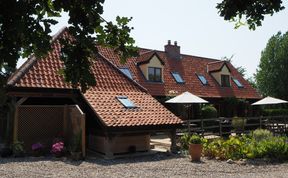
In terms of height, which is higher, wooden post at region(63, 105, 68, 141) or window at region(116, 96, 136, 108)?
window at region(116, 96, 136, 108)

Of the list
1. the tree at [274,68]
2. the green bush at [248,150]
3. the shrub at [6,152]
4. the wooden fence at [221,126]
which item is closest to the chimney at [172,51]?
the wooden fence at [221,126]

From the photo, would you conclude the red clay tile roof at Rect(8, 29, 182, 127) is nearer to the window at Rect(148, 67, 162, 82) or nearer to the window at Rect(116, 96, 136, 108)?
the window at Rect(116, 96, 136, 108)

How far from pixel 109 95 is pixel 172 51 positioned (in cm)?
1527

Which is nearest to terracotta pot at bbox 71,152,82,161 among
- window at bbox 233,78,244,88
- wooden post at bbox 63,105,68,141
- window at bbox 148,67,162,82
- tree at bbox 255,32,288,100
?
wooden post at bbox 63,105,68,141

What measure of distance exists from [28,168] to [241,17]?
8069 millimetres

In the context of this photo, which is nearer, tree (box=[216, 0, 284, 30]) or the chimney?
tree (box=[216, 0, 284, 30])

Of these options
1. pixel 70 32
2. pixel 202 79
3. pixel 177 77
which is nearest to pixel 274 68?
pixel 202 79

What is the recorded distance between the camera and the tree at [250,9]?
16.4 ft

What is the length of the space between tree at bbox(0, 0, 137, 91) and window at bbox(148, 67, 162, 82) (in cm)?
2029

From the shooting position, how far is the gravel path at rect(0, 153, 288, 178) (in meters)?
9.82

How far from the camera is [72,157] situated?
40.4 feet

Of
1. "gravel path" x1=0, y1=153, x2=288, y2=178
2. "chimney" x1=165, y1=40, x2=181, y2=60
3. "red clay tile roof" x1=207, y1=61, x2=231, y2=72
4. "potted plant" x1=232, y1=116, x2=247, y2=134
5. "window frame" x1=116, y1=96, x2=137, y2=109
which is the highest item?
"chimney" x1=165, y1=40, x2=181, y2=60

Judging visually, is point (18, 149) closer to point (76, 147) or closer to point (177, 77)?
point (76, 147)

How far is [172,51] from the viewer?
29.5 metres
